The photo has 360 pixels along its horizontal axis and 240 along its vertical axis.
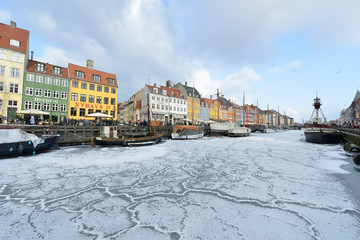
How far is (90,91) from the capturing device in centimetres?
3581

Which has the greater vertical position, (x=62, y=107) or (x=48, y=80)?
(x=48, y=80)

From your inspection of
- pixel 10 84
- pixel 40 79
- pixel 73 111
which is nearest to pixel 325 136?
pixel 73 111

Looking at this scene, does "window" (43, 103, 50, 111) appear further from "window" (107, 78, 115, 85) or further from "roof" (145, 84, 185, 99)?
"roof" (145, 84, 185, 99)

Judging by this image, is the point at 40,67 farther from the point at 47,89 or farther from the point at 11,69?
the point at 47,89

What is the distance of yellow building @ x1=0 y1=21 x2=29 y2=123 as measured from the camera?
1025 inches

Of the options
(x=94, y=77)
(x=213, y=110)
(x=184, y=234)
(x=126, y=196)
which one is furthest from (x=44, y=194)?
(x=213, y=110)

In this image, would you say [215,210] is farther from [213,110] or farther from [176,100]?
[213,110]

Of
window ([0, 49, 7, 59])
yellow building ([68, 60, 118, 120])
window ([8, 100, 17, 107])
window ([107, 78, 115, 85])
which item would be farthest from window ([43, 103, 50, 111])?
window ([107, 78, 115, 85])

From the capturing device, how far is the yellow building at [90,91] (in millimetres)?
33844

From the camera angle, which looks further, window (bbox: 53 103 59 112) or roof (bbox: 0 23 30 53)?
window (bbox: 53 103 59 112)

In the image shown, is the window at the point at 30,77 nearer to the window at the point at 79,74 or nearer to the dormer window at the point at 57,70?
the dormer window at the point at 57,70

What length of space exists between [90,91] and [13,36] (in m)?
14.7

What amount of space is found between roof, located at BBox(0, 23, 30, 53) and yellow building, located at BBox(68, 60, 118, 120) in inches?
304

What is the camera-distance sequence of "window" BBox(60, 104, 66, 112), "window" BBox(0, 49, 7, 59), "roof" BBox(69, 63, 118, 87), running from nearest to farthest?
"window" BBox(0, 49, 7, 59), "window" BBox(60, 104, 66, 112), "roof" BBox(69, 63, 118, 87)
